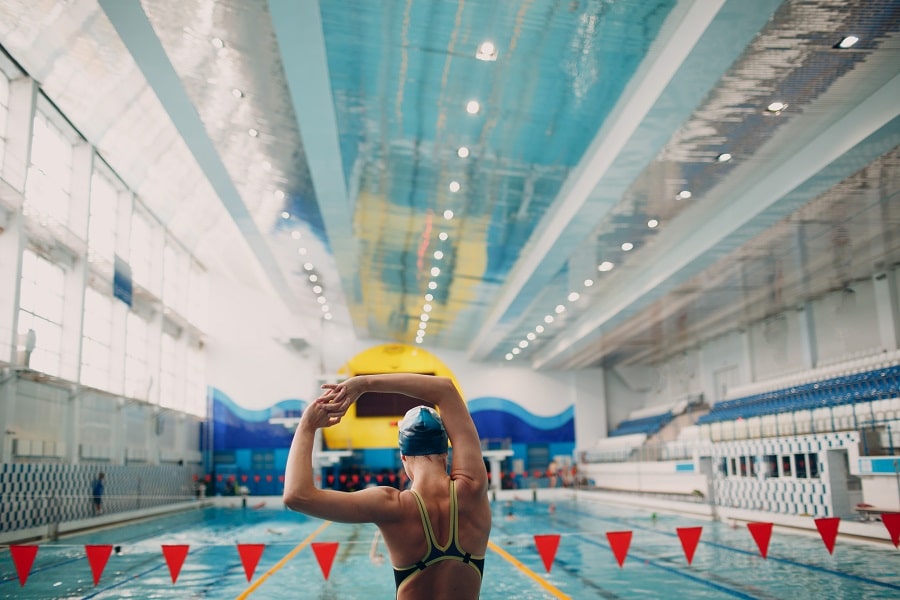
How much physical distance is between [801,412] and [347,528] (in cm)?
1055

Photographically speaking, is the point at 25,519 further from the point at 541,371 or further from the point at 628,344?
the point at 541,371

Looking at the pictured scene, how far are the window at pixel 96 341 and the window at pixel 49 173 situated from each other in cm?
259

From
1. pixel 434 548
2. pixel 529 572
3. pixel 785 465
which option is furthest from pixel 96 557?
pixel 785 465

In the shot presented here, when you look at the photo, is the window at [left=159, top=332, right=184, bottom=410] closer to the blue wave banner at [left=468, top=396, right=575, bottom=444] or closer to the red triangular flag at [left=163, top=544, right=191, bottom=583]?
the blue wave banner at [left=468, top=396, right=575, bottom=444]

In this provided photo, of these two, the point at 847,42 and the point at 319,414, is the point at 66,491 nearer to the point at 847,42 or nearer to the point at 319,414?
the point at 847,42

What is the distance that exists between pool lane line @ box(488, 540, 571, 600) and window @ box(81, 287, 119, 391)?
40.2 feet

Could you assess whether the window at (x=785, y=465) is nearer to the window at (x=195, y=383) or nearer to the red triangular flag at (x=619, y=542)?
the red triangular flag at (x=619, y=542)

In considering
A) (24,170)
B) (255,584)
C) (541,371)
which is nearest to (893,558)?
(255,584)

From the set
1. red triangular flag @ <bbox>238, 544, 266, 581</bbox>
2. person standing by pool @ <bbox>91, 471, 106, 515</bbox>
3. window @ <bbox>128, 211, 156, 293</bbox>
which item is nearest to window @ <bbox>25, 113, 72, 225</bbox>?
window @ <bbox>128, 211, 156, 293</bbox>

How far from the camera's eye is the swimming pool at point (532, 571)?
324 inches

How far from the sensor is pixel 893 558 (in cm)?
1002

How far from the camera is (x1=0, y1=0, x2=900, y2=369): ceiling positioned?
30.6ft

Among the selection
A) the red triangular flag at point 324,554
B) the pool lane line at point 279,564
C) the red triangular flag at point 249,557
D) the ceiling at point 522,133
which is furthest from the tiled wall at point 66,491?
the red triangular flag at point 324,554

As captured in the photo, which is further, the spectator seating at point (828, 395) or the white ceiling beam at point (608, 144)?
the spectator seating at point (828, 395)
